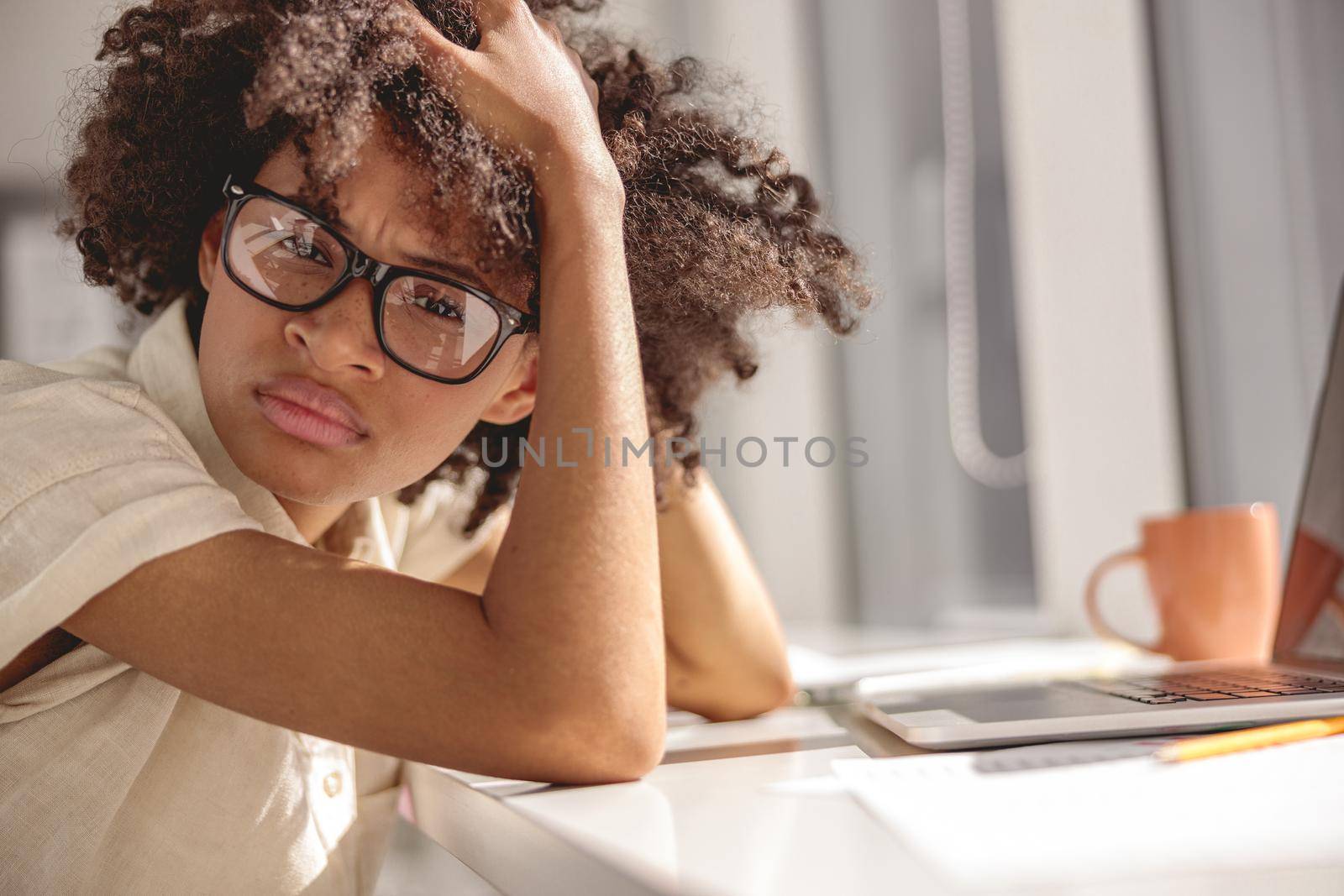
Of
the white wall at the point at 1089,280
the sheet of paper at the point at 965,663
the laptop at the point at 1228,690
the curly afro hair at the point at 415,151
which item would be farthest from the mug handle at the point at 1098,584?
the curly afro hair at the point at 415,151

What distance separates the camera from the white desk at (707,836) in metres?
0.33

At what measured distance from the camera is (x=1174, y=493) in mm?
1407

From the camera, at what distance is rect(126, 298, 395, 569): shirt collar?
68 centimetres

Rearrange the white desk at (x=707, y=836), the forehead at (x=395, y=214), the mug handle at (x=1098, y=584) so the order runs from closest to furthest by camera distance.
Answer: the white desk at (x=707, y=836), the forehead at (x=395, y=214), the mug handle at (x=1098, y=584)

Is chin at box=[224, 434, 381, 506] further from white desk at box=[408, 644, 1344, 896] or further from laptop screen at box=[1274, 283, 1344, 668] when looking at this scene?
laptop screen at box=[1274, 283, 1344, 668]

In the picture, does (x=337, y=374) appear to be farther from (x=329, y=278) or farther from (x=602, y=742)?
(x=602, y=742)

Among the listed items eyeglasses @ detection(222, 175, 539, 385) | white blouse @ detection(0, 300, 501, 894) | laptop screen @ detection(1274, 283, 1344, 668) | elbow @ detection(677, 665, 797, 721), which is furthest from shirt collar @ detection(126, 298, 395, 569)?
laptop screen @ detection(1274, 283, 1344, 668)

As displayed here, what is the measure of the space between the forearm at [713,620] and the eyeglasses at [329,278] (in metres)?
0.42

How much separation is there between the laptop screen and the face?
26.5 inches

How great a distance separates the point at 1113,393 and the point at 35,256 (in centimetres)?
221

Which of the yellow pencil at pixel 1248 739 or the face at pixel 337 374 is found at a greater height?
the face at pixel 337 374

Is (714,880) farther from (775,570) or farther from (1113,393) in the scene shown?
(775,570)

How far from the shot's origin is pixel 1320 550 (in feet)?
2.95

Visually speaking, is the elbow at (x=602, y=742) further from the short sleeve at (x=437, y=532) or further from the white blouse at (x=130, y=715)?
the short sleeve at (x=437, y=532)
